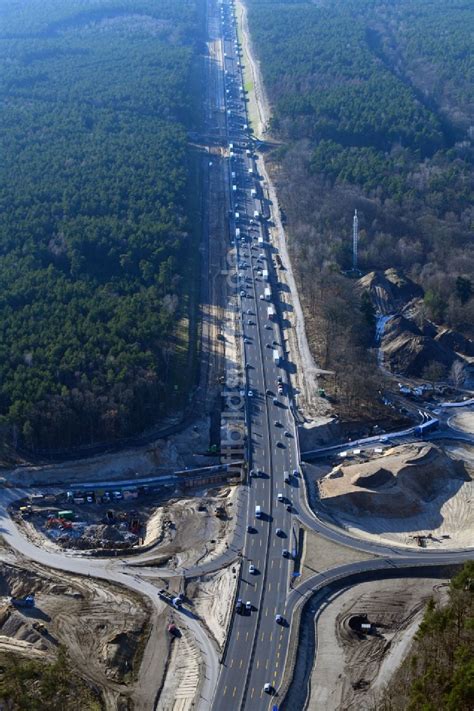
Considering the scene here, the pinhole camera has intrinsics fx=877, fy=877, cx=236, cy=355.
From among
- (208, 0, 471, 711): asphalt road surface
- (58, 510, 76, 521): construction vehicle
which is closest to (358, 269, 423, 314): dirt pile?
(208, 0, 471, 711): asphalt road surface

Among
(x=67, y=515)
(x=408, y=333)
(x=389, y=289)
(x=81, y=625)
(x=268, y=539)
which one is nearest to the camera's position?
(x=81, y=625)

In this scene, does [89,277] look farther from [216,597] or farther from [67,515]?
[216,597]

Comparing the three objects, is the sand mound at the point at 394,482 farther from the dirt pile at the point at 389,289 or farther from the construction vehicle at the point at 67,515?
the dirt pile at the point at 389,289

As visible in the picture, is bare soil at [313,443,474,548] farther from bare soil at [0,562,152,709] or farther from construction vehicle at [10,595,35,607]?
construction vehicle at [10,595,35,607]

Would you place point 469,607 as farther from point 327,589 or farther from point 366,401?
point 366,401

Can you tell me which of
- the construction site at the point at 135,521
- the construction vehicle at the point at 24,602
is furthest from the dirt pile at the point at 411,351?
the construction vehicle at the point at 24,602

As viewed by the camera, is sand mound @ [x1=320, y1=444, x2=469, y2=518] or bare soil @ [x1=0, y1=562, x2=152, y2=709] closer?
bare soil @ [x1=0, y1=562, x2=152, y2=709]

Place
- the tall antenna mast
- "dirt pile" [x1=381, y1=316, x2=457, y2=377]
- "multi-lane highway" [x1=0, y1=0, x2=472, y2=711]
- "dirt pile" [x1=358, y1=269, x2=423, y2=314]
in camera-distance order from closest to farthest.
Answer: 1. "multi-lane highway" [x1=0, y1=0, x2=472, y2=711]
2. "dirt pile" [x1=381, y1=316, x2=457, y2=377]
3. "dirt pile" [x1=358, y1=269, x2=423, y2=314]
4. the tall antenna mast

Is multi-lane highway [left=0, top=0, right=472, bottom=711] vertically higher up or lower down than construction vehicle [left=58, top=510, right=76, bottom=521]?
higher up

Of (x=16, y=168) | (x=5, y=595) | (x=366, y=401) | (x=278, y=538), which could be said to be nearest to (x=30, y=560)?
(x=5, y=595)

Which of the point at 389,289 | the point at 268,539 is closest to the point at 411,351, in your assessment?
the point at 389,289

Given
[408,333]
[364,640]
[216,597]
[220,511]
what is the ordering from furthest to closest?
[408,333]
[220,511]
[216,597]
[364,640]
